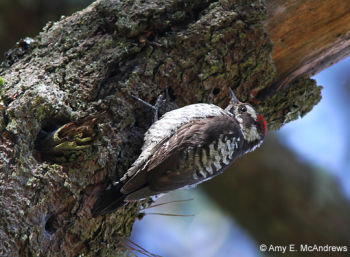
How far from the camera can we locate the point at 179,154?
2.46 m

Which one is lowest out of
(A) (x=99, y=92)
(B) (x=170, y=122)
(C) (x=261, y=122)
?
(C) (x=261, y=122)

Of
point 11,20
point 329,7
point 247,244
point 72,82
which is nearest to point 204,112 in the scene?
point 72,82

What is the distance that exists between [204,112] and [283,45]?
1.05 meters

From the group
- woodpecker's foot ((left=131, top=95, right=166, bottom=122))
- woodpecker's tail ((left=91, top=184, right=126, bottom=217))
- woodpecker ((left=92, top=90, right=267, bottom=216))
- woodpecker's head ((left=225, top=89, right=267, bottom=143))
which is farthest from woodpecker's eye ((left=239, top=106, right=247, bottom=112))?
woodpecker's tail ((left=91, top=184, right=126, bottom=217))

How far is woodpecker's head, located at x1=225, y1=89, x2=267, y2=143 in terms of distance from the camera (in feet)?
9.83

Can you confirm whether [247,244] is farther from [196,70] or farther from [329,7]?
[329,7]

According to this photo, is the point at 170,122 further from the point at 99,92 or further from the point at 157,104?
the point at 99,92

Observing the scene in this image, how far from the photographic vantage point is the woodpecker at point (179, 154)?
2.28m

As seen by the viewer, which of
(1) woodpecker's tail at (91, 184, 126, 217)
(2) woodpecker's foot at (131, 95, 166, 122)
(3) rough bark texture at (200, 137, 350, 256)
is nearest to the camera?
(1) woodpecker's tail at (91, 184, 126, 217)

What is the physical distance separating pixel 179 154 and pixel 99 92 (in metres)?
0.74

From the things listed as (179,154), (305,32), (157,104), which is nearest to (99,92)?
(157,104)

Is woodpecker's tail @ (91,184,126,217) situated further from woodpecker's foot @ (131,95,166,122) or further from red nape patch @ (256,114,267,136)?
red nape patch @ (256,114,267,136)

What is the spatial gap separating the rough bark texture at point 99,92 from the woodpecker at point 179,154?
0.43ft

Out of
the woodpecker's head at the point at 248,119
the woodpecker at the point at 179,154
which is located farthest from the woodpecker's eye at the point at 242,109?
the woodpecker at the point at 179,154
